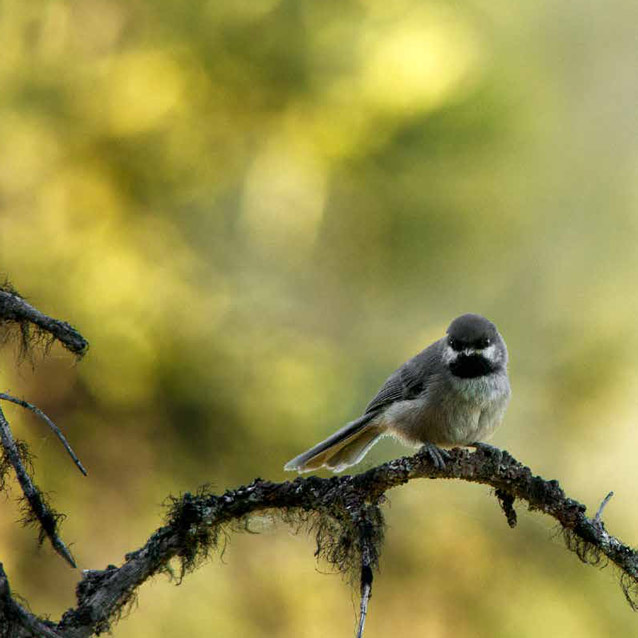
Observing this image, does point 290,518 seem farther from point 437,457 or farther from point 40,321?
point 40,321

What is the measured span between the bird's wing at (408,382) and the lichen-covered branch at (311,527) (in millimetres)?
1344

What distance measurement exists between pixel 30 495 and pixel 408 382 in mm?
2177

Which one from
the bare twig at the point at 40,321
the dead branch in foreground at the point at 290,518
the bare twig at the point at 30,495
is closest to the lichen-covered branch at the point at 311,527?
the dead branch in foreground at the point at 290,518

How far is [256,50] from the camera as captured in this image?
6.24 m

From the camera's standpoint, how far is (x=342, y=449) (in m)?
4.29

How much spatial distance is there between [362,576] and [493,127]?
4890 mm

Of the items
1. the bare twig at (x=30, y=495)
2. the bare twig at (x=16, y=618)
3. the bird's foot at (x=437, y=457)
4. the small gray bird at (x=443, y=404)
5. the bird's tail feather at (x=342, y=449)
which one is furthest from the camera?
the bird's tail feather at (x=342, y=449)

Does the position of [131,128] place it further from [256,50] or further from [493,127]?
[493,127]

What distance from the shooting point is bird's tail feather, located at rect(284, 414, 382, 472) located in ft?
13.6

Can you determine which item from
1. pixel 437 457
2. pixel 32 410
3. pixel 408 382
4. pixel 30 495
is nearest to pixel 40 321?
pixel 32 410

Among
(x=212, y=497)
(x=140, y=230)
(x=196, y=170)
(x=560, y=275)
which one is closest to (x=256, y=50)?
(x=196, y=170)

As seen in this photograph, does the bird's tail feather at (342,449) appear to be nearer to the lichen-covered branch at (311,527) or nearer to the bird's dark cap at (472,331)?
the bird's dark cap at (472,331)

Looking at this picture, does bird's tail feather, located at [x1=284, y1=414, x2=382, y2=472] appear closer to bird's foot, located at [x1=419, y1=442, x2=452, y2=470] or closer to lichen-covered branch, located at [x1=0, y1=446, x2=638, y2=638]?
bird's foot, located at [x1=419, y1=442, x2=452, y2=470]

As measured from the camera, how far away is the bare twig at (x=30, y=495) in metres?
2.41
